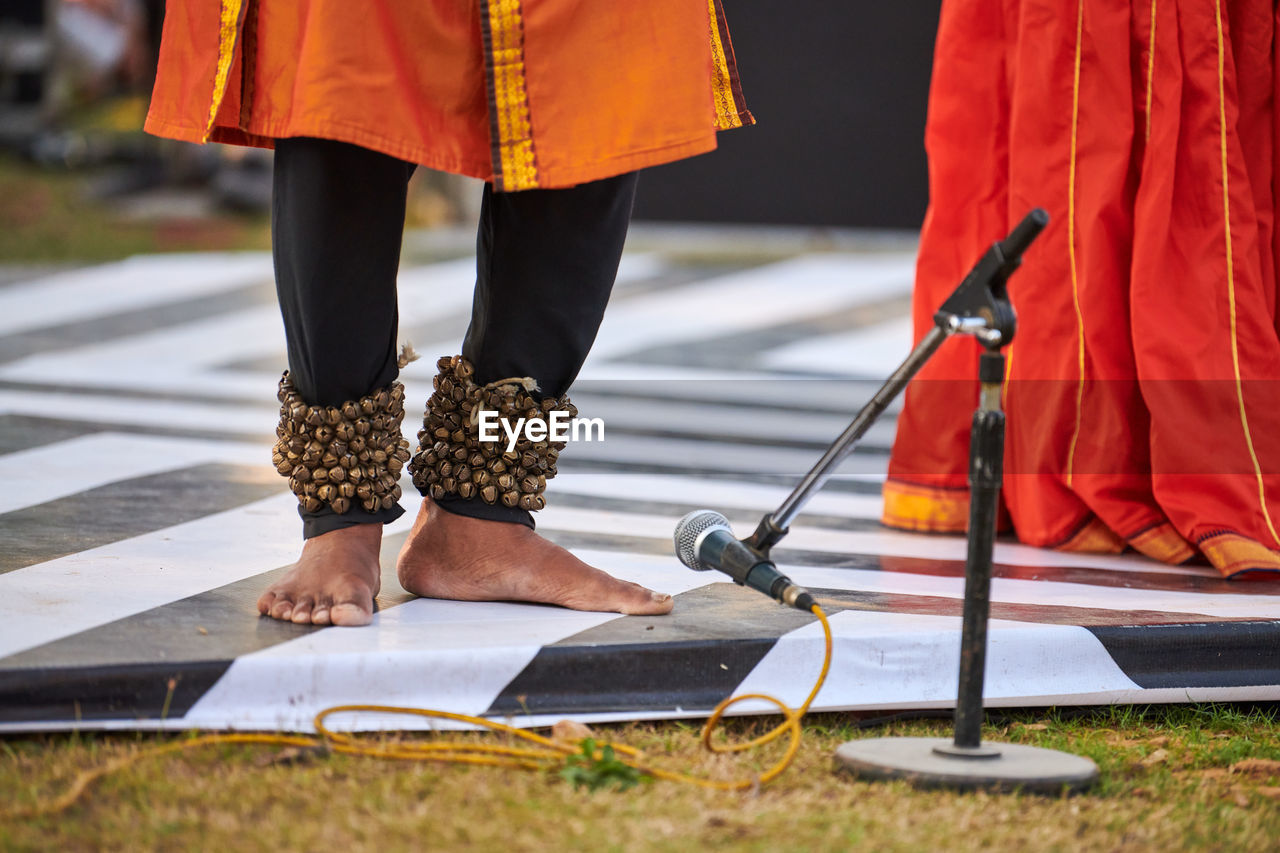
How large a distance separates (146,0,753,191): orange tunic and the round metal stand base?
1.92 feet

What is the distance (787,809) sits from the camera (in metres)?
1.17

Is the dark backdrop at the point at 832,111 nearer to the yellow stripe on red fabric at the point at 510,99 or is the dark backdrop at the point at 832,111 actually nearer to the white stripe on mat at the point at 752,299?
the white stripe on mat at the point at 752,299

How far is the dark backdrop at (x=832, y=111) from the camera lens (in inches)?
157

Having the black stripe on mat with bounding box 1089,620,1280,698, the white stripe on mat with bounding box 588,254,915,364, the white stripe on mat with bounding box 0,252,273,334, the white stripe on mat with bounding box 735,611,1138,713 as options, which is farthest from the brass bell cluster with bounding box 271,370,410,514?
the white stripe on mat with bounding box 0,252,273,334

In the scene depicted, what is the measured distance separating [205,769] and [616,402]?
6.75 feet

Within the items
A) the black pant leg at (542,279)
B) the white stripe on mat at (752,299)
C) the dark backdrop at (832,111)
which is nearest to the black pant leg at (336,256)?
the black pant leg at (542,279)

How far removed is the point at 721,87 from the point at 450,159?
1.24ft

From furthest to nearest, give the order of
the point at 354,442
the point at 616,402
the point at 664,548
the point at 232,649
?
the point at 616,402 < the point at 664,548 < the point at 354,442 < the point at 232,649

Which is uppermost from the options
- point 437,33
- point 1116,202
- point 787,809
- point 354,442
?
point 437,33

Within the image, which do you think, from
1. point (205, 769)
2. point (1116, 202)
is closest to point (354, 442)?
point (205, 769)

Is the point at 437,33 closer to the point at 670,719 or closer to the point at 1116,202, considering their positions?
the point at 670,719

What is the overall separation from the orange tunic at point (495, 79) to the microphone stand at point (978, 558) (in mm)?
318

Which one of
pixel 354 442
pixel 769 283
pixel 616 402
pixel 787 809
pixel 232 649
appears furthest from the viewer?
pixel 769 283

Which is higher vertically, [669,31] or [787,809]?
[669,31]
